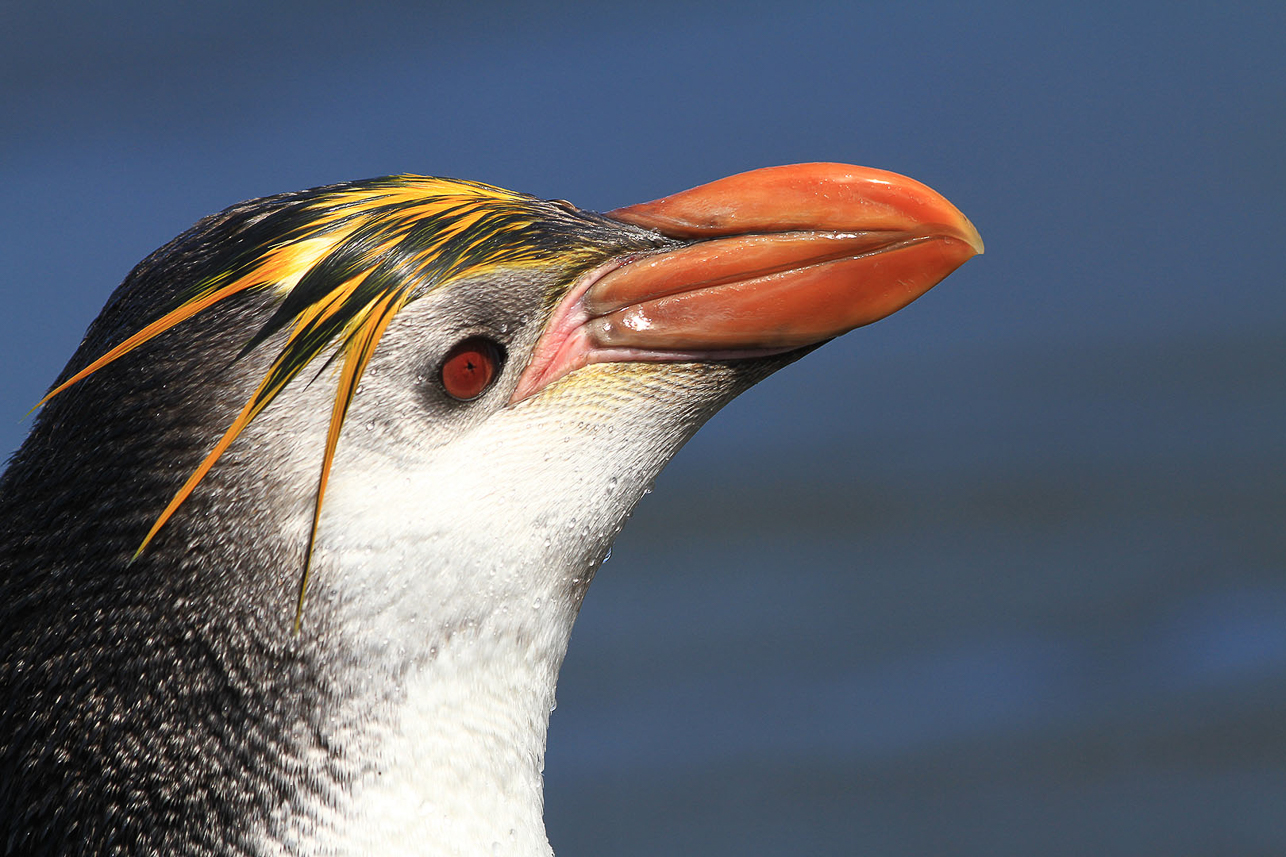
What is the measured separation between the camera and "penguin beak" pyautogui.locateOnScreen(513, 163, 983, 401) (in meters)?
0.83

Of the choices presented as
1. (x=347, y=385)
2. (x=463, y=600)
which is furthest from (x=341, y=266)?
(x=463, y=600)

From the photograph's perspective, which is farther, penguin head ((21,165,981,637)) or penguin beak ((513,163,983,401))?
penguin beak ((513,163,983,401))

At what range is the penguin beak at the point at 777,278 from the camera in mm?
831

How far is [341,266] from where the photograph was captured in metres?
0.75

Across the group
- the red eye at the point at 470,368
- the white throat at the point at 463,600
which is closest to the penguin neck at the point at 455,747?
the white throat at the point at 463,600

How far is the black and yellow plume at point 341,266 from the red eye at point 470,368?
1.7 inches

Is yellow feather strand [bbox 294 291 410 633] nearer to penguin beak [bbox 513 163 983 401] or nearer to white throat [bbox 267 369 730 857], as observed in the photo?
white throat [bbox 267 369 730 857]

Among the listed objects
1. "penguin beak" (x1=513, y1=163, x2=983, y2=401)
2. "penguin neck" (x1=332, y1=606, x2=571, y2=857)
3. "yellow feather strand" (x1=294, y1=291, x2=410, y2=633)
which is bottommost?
"penguin neck" (x1=332, y1=606, x2=571, y2=857)

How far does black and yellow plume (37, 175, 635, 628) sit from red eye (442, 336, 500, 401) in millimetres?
43

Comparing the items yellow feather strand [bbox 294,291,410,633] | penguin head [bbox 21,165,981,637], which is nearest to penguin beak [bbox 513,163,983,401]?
penguin head [bbox 21,165,981,637]

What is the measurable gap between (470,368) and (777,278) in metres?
0.21

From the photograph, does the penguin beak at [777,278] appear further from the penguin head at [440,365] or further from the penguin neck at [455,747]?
the penguin neck at [455,747]

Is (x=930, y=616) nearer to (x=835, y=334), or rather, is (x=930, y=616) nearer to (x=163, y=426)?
(x=835, y=334)

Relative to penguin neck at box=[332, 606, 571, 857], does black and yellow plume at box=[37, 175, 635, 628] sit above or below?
above
